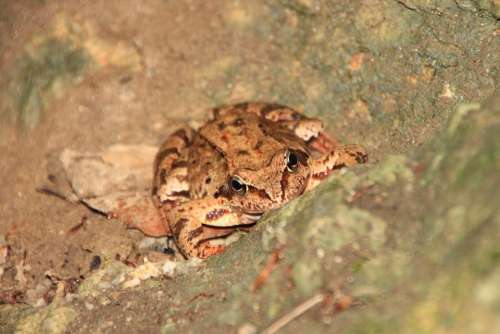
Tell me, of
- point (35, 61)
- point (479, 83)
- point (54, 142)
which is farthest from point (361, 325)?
point (35, 61)

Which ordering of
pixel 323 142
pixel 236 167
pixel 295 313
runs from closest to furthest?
1. pixel 295 313
2. pixel 236 167
3. pixel 323 142

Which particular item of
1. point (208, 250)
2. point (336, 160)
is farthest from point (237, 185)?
point (336, 160)

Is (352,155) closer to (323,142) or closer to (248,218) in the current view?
(323,142)

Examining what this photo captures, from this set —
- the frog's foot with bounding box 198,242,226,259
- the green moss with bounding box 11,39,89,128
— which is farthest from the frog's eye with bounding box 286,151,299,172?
the green moss with bounding box 11,39,89,128

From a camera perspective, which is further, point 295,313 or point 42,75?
point 42,75

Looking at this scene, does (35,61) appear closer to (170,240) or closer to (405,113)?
(170,240)

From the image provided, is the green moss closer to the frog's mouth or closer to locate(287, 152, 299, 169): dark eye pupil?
the frog's mouth
